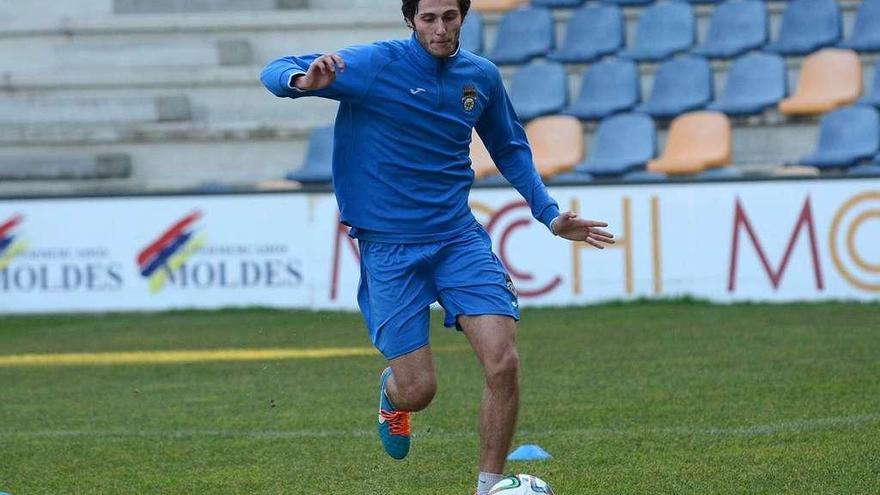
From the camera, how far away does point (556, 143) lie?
20.7 meters

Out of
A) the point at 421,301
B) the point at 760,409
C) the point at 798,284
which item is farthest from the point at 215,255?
the point at 421,301

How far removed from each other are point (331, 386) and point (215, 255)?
6.72 meters

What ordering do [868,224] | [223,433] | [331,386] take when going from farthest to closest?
[868,224] → [331,386] → [223,433]

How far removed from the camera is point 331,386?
12125 mm

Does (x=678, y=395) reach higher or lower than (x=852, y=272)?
higher

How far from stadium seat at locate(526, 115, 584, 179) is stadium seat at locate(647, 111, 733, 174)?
3.28ft

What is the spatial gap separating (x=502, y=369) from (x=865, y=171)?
11739mm

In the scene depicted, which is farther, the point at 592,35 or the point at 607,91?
the point at 592,35

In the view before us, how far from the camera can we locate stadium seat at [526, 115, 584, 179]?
2023cm

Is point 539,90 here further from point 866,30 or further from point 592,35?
point 866,30

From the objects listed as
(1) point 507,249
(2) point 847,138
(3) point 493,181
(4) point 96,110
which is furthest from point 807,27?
(4) point 96,110

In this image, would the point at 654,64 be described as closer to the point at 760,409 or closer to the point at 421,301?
the point at 760,409

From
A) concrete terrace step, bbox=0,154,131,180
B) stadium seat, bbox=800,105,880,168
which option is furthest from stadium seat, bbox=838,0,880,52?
concrete terrace step, bbox=0,154,131,180

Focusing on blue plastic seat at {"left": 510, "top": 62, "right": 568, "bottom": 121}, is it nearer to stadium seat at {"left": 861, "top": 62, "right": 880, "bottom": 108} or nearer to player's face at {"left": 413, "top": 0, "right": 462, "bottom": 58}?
stadium seat at {"left": 861, "top": 62, "right": 880, "bottom": 108}
